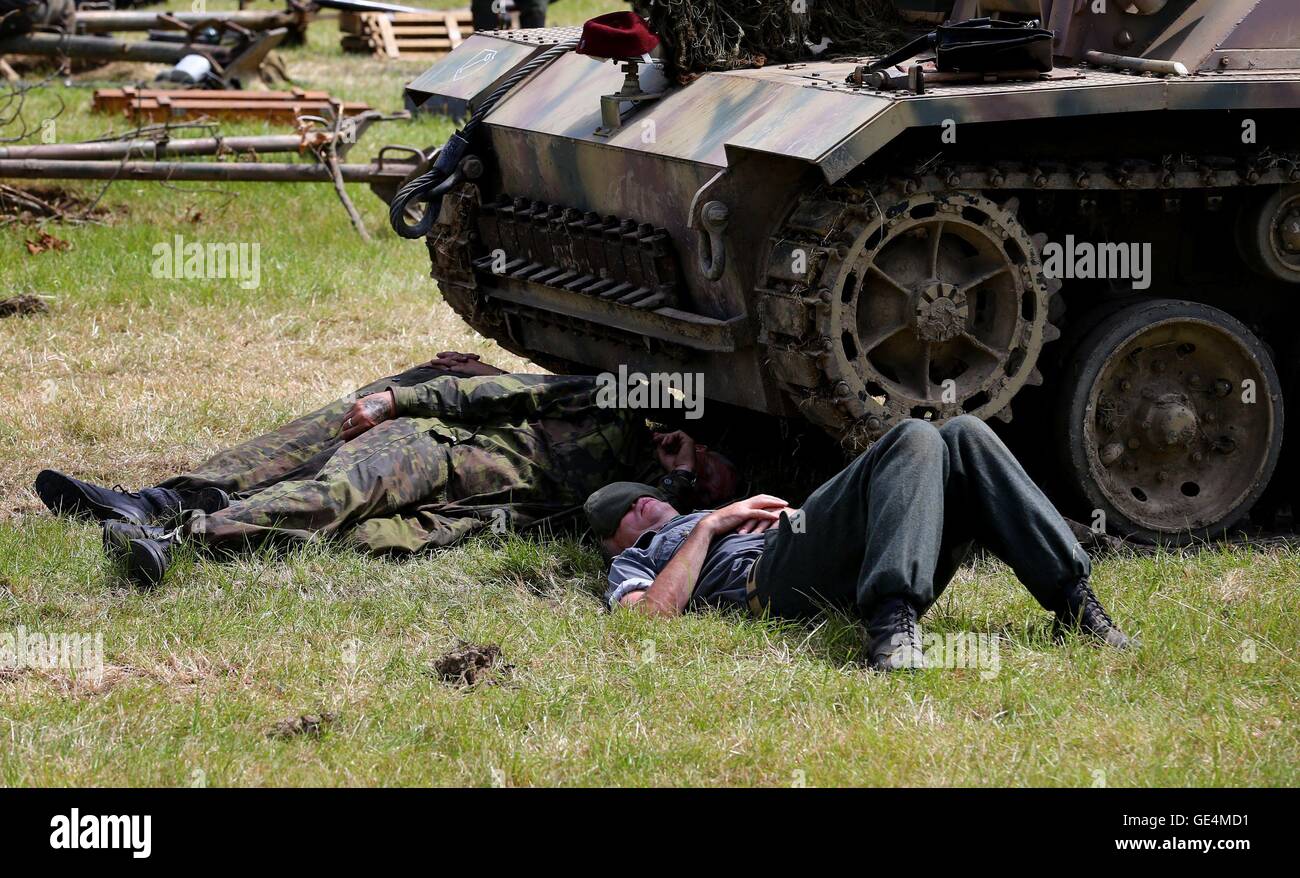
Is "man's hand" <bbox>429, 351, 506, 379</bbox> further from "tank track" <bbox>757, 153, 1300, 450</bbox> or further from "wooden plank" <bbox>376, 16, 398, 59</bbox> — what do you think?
"wooden plank" <bbox>376, 16, 398, 59</bbox>

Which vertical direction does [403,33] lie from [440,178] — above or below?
below

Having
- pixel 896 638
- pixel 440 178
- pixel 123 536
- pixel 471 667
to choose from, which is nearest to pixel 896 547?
pixel 896 638

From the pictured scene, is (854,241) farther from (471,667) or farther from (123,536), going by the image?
(123,536)

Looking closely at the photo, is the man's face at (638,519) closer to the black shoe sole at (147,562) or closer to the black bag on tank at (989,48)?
the black shoe sole at (147,562)

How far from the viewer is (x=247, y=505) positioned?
6.33m

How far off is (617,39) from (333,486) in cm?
199

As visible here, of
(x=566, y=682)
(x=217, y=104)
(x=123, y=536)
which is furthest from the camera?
(x=217, y=104)

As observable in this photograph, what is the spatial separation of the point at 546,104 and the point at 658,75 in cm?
69

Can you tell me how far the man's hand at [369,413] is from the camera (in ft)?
22.4

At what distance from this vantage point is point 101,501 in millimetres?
6648

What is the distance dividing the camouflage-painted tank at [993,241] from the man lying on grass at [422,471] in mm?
398

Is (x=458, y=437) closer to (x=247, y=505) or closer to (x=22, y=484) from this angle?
(x=247, y=505)

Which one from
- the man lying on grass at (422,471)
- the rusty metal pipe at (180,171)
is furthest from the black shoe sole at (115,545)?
the rusty metal pipe at (180,171)

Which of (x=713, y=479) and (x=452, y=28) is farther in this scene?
(x=452, y=28)
